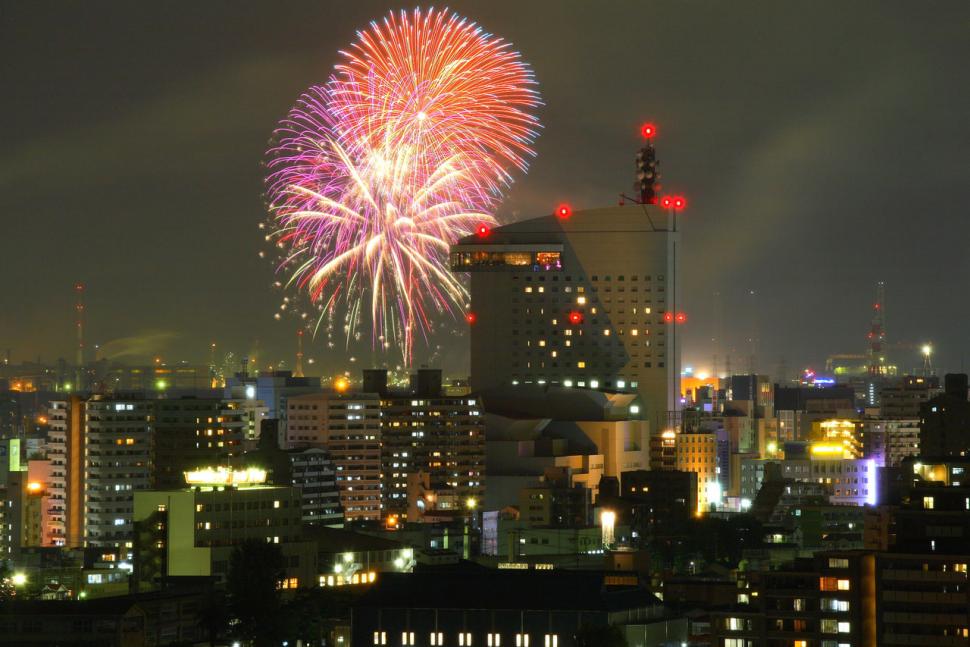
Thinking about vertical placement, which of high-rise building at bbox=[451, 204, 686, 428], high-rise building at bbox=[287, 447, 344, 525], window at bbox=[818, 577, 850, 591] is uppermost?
high-rise building at bbox=[451, 204, 686, 428]

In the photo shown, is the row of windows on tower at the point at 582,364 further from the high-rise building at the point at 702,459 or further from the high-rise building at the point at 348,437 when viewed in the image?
the high-rise building at the point at 348,437

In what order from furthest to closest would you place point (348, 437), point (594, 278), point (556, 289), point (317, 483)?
point (556, 289) < point (594, 278) < point (348, 437) < point (317, 483)

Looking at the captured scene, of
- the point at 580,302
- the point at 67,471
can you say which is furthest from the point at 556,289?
the point at 67,471

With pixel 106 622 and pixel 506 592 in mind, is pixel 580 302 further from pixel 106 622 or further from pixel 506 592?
pixel 106 622

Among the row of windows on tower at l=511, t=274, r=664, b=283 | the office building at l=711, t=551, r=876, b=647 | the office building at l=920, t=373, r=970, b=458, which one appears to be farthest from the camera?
the row of windows on tower at l=511, t=274, r=664, b=283

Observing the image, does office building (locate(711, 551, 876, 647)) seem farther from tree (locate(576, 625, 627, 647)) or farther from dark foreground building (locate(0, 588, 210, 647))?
dark foreground building (locate(0, 588, 210, 647))

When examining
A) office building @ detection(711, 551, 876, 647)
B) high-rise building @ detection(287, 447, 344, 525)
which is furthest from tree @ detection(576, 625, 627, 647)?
high-rise building @ detection(287, 447, 344, 525)
